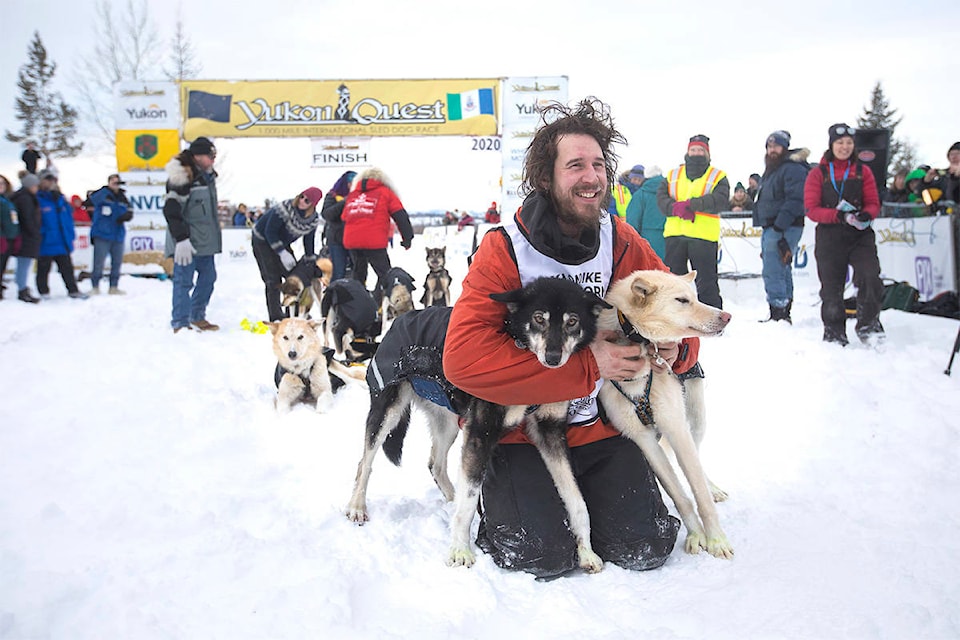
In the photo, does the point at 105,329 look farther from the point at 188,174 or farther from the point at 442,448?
the point at 442,448

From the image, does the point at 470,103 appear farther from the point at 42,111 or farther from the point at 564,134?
the point at 42,111

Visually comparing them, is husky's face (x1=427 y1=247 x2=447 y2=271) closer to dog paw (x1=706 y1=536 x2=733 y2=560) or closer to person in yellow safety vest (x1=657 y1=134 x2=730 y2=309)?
person in yellow safety vest (x1=657 y1=134 x2=730 y2=309)

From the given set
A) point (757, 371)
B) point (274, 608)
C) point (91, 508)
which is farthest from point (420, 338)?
point (757, 371)

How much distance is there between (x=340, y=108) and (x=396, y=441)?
1231 cm

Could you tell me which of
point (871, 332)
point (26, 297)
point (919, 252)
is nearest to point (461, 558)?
point (871, 332)

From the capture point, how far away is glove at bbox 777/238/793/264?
20.2 ft

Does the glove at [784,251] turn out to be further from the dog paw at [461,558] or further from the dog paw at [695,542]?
the dog paw at [461,558]

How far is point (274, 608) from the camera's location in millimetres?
1859

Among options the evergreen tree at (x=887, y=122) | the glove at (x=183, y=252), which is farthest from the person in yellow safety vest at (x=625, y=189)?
the evergreen tree at (x=887, y=122)

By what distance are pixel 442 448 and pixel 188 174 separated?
4.87 m

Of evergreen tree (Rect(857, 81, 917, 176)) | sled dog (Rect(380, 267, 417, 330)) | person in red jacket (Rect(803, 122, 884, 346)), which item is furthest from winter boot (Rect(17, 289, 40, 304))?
evergreen tree (Rect(857, 81, 917, 176))

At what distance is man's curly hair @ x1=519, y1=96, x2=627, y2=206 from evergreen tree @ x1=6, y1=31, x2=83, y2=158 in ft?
96.0

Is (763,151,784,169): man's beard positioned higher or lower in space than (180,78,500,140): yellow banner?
lower

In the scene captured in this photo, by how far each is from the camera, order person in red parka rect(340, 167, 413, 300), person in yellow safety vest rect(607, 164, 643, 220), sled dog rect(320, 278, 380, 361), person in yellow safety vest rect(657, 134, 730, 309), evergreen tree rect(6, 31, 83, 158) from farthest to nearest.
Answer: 1. evergreen tree rect(6, 31, 83, 158)
2. person in yellow safety vest rect(607, 164, 643, 220)
3. person in red parka rect(340, 167, 413, 300)
4. person in yellow safety vest rect(657, 134, 730, 309)
5. sled dog rect(320, 278, 380, 361)
